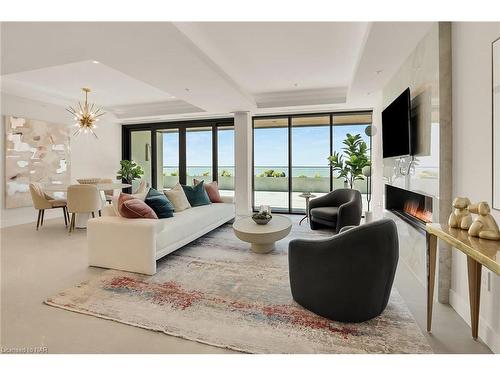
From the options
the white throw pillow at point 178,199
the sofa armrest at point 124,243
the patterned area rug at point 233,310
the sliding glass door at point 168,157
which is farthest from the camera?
the sliding glass door at point 168,157

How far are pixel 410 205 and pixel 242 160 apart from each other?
3.86m

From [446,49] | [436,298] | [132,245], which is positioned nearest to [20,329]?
[132,245]

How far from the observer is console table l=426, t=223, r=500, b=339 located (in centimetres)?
127

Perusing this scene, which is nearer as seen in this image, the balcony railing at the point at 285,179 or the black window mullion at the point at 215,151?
the balcony railing at the point at 285,179

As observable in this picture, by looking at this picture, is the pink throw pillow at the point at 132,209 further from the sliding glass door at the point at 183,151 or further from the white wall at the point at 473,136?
the sliding glass door at the point at 183,151

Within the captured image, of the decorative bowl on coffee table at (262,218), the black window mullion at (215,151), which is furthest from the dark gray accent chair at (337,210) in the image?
the black window mullion at (215,151)

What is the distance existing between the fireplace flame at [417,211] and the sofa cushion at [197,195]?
3199 mm

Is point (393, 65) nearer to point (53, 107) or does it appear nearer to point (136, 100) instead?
point (136, 100)

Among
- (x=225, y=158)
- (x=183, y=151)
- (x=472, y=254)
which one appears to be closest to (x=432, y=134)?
(x=472, y=254)

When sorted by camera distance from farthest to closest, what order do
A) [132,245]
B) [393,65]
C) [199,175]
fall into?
[199,175], [393,65], [132,245]

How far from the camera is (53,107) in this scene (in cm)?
600

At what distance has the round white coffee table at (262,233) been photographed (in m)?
3.24
